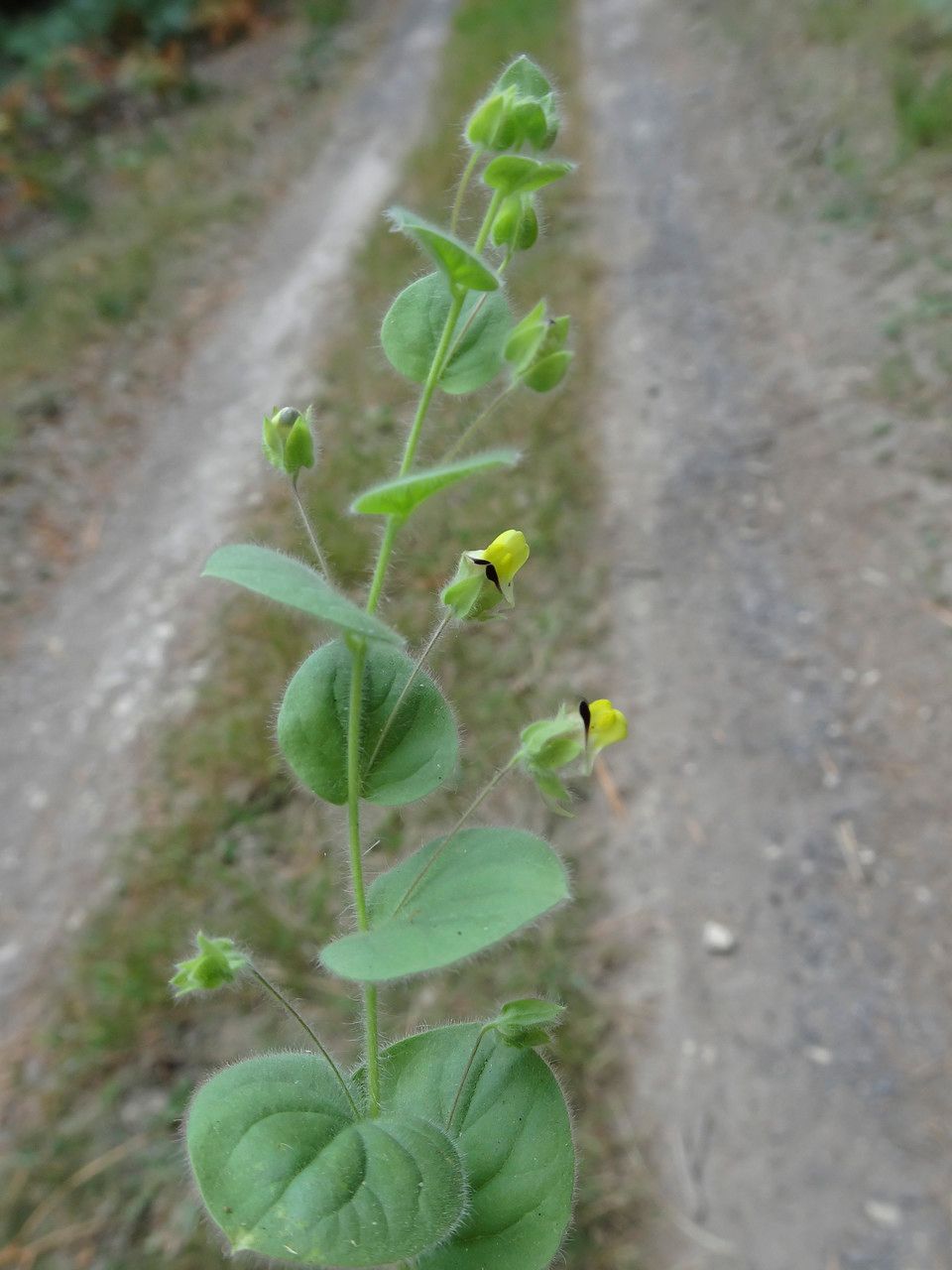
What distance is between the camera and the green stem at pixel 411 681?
28.1 inches

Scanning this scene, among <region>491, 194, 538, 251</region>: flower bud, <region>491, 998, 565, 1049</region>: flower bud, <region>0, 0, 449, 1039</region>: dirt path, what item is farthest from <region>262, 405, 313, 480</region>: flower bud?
→ <region>0, 0, 449, 1039</region>: dirt path

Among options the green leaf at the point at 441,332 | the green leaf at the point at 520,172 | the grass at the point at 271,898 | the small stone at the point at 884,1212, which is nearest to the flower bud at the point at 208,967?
the green leaf at the point at 441,332

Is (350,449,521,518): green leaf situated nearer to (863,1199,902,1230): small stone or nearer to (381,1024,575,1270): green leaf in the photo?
(381,1024,575,1270): green leaf

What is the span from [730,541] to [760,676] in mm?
553

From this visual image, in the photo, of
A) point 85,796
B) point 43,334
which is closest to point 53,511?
point 43,334

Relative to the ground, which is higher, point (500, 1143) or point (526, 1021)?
point (526, 1021)

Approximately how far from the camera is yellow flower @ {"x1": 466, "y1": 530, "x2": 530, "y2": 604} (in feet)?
2.37

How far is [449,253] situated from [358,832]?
15.8 inches

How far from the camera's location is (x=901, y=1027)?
203cm

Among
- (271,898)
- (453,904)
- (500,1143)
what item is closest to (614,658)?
(271,898)

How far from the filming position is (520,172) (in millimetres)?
664

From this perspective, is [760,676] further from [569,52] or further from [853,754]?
[569,52]

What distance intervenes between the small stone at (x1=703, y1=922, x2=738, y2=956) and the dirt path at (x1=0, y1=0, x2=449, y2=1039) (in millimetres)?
1536

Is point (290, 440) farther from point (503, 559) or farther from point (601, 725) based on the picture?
point (601, 725)
